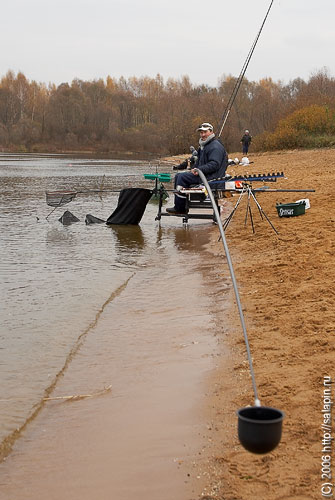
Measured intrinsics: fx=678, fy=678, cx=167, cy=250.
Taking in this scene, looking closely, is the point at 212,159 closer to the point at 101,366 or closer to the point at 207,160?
the point at 207,160

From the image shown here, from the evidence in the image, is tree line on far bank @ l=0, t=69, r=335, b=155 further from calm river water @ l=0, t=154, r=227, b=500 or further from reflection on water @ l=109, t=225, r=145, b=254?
calm river water @ l=0, t=154, r=227, b=500

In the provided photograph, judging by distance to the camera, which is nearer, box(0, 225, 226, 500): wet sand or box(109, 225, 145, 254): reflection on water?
box(0, 225, 226, 500): wet sand

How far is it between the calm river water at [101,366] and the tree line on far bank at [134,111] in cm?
3222

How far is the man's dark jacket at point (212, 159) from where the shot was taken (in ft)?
36.4

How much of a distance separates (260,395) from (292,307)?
1.90 m

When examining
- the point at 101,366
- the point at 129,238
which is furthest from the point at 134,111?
the point at 101,366

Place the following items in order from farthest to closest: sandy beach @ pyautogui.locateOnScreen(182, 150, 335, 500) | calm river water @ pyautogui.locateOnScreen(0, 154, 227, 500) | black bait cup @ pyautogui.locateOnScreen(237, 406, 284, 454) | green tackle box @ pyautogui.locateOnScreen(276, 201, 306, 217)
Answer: green tackle box @ pyautogui.locateOnScreen(276, 201, 306, 217)
calm river water @ pyautogui.locateOnScreen(0, 154, 227, 500)
sandy beach @ pyautogui.locateOnScreen(182, 150, 335, 500)
black bait cup @ pyautogui.locateOnScreen(237, 406, 284, 454)

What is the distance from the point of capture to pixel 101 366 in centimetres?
519

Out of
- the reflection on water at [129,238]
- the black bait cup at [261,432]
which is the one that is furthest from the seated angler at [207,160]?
the black bait cup at [261,432]

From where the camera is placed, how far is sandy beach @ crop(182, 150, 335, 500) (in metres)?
3.15

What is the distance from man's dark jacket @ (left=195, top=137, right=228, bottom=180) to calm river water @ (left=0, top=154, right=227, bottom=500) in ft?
4.27

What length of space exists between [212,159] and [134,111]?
3995 inches

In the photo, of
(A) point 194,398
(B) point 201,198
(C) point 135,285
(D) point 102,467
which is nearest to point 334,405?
(A) point 194,398

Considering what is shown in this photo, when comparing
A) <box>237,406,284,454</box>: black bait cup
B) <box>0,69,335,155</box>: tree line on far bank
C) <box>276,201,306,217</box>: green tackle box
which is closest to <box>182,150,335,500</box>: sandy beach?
<box>237,406,284,454</box>: black bait cup
